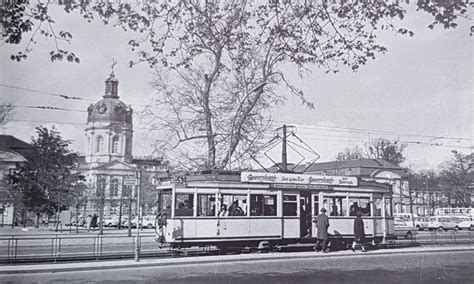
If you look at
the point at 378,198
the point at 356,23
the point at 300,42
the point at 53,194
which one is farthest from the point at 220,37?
the point at 53,194

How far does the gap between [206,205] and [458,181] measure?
2303cm

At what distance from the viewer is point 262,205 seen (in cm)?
1501

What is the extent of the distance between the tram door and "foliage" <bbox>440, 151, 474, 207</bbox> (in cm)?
1023

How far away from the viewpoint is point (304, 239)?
619 inches

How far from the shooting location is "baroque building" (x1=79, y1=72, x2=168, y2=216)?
1588 cm

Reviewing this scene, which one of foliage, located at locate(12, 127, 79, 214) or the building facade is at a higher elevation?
the building facade

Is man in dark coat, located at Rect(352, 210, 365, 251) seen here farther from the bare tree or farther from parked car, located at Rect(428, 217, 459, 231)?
parked car, located at Rect(428, 217, 459, 231)

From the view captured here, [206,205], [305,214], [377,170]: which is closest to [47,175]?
[206,205]

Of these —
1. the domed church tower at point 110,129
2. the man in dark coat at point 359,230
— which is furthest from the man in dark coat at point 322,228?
the domed church tower at point 110,129

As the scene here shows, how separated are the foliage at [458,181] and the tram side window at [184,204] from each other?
548 inches

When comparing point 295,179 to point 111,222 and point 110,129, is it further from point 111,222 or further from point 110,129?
point 111,222

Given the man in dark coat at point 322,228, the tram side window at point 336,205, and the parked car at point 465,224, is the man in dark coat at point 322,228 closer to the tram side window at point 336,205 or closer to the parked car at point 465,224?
the tram side window at point 336,205

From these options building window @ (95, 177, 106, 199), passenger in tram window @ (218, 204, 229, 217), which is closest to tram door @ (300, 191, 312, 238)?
passenger in tram window @ (218, 204, 229, 217)

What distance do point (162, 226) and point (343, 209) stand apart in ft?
19.2
